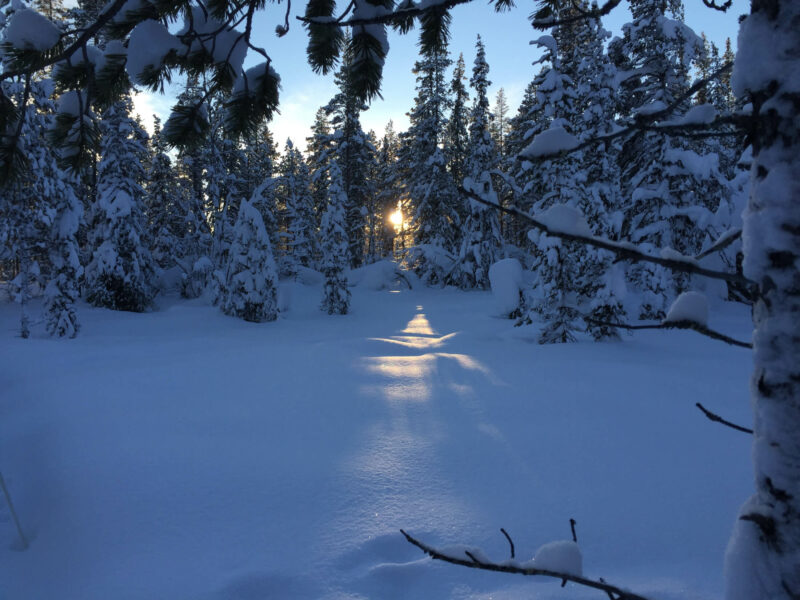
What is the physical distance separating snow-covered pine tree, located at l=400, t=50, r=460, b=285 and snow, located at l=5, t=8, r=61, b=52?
2443cm

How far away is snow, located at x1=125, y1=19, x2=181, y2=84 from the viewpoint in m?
1.53

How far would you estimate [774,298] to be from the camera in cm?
71

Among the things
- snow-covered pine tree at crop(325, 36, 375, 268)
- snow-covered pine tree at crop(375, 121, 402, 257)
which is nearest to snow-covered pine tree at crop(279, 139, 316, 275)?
snow-covered pine tree at crop(325, 36, 375, 268)

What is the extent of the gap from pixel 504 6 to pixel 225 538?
3432 mm

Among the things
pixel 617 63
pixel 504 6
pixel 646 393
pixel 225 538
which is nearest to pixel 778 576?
pixel 504 6

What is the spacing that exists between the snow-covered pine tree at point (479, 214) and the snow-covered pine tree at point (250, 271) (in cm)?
1145

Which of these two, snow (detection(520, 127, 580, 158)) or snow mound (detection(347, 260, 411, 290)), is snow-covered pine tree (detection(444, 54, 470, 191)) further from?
snow (detection(520, 127, 580, 158))

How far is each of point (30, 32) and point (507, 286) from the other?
15.5m

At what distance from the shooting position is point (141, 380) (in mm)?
6234

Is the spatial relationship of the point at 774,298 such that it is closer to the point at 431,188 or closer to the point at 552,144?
the point at 552,144

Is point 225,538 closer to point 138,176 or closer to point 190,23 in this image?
point 190,23

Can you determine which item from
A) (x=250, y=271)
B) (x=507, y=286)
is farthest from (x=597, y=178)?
(x=250, y=271)

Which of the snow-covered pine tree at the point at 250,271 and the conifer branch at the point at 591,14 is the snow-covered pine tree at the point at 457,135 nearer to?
the snow-covered pine tree at the point at 250,271

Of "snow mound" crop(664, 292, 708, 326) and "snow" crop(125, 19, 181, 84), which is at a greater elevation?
"snow" crop(125, 19, 181, 84)
